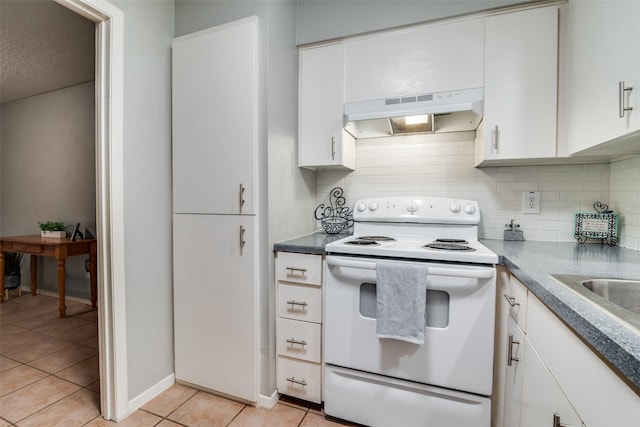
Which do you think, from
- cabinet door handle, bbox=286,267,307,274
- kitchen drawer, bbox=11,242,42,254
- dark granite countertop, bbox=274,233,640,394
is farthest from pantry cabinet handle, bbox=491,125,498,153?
kitchen drawer, bbox=11,242,42,254

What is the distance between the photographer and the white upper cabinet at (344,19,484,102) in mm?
1601

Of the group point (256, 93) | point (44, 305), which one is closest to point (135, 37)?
point (256, 93)

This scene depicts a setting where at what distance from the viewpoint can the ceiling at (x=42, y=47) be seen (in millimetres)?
1979

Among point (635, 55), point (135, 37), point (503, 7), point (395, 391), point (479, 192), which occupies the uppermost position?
point (503, 7)

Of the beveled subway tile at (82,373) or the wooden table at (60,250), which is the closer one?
the beveled subway tile at (82,373)

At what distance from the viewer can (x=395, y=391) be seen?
1410 mm

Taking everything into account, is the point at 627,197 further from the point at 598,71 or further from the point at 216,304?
the point at 216,304

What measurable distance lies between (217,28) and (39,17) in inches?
58.2

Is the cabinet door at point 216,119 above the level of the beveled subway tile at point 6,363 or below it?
above

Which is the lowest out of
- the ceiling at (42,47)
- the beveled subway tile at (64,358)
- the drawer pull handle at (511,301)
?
the beveled subway tile at (64,358)

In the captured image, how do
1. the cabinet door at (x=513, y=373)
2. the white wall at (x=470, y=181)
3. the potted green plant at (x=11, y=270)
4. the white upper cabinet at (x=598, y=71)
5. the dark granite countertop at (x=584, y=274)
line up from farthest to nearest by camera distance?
the potted green plant at (x=11, y=270) → the white wall at (x=470, y=181) → the cabinet door at (x=513, y=373) → the white upper cabinet at (x=598, y=71) → the dark granite countertop at (x=584, y=274)

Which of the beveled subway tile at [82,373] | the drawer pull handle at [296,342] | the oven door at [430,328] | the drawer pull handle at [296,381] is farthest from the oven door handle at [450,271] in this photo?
the beveled subway tile at [82,373]

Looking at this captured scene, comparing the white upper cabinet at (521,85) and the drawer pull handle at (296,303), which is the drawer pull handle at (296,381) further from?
the white upper cabinet at (521,85)

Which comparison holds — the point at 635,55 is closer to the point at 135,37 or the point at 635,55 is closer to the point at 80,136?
the point at 135,37
